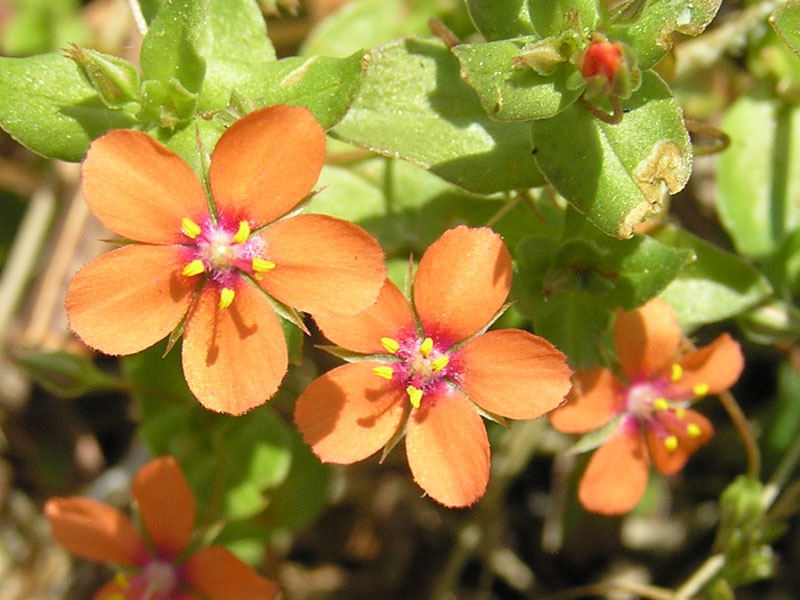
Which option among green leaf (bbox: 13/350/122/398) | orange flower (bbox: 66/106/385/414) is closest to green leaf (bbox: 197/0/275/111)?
orange flower (bbox: 66/106/385/414)

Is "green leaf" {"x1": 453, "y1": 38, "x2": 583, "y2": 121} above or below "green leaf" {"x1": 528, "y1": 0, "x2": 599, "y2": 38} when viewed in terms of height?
below

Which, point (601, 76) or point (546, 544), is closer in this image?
point (601, 76)

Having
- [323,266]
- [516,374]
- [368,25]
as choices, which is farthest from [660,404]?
[368,25]

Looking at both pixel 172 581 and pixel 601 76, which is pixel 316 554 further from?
pixel 601 76

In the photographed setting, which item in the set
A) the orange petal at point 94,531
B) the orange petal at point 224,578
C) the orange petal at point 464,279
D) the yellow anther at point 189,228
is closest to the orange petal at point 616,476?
the orange petal at point 464,279

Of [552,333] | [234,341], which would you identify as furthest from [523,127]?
[234,341]

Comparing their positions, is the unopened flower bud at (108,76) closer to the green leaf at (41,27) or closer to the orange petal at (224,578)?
the orange petal at (224,578)

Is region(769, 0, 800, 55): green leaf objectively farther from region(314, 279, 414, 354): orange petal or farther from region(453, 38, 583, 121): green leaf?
region(314, 279, 414, 354): orange petal

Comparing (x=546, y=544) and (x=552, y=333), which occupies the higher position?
(x=552, y=333)
